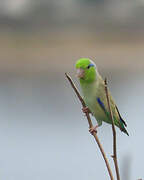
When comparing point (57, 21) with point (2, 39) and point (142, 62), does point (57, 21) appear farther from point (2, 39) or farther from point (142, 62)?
point (142, 62)

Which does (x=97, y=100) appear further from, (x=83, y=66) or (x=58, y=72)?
(x=58, y=72)

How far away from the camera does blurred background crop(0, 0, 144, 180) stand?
13.1 ft

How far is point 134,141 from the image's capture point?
3957 mm

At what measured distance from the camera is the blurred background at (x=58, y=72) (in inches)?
157

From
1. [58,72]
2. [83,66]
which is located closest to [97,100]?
[83,66]

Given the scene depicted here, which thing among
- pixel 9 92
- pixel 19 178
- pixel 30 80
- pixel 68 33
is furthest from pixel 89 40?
pixel 19 178

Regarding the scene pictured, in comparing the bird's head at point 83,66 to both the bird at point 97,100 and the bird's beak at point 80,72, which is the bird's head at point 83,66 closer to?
the bird's beak at point 80,72

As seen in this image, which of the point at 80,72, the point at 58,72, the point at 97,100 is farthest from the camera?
the point at 58,72

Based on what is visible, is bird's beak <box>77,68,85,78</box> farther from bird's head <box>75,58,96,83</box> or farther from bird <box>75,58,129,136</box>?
bird <box>75,58,129,136</box>

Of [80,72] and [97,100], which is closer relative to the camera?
[80,72]

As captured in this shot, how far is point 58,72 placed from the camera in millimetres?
7398

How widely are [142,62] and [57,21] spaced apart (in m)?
2.56

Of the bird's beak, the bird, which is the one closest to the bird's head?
the bird's beak

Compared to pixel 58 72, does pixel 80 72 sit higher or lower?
lower
